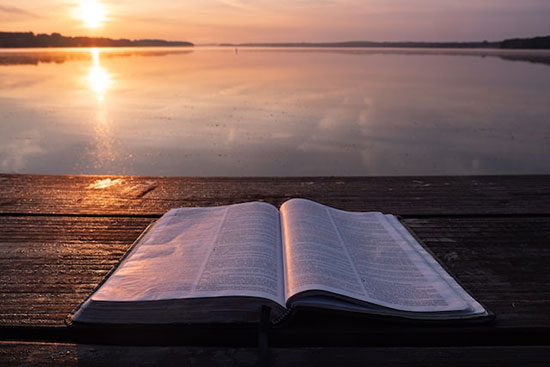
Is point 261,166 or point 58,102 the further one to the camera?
point 58,102

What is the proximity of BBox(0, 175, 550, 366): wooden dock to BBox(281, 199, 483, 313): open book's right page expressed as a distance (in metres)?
0.06

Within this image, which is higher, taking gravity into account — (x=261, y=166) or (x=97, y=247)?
(x=97, y=247)

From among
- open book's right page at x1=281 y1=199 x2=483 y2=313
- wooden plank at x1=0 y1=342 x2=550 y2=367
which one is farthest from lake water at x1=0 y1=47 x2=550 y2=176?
wooden plank at x1=0 y1=342 x2=550 y2=367

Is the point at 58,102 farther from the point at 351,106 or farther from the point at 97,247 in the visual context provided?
the point at 97,247

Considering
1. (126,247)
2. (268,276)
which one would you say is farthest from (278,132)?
(268,276)

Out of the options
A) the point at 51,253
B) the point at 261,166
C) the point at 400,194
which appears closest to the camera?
the point at 51,253

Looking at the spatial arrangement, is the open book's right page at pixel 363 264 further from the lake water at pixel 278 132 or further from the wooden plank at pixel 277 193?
the lake water at pixel 278 132

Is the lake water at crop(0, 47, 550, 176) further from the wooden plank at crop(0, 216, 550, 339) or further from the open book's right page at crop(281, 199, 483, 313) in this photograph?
the open book's right page at crop(281, 199, 483, 313)

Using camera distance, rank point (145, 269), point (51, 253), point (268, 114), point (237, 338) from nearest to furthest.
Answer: point (237, 338) < point (145, 269) < point (51, 253) < point (268, 114)

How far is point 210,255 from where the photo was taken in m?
1.03

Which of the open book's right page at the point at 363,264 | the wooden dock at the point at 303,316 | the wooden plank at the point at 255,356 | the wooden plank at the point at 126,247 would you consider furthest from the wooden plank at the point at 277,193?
the wooden plank at the point at 255,356

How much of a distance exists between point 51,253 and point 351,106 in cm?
1142

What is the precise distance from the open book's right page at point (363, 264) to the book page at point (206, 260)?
0.15 feet

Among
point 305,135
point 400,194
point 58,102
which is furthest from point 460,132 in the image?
point 58,102
